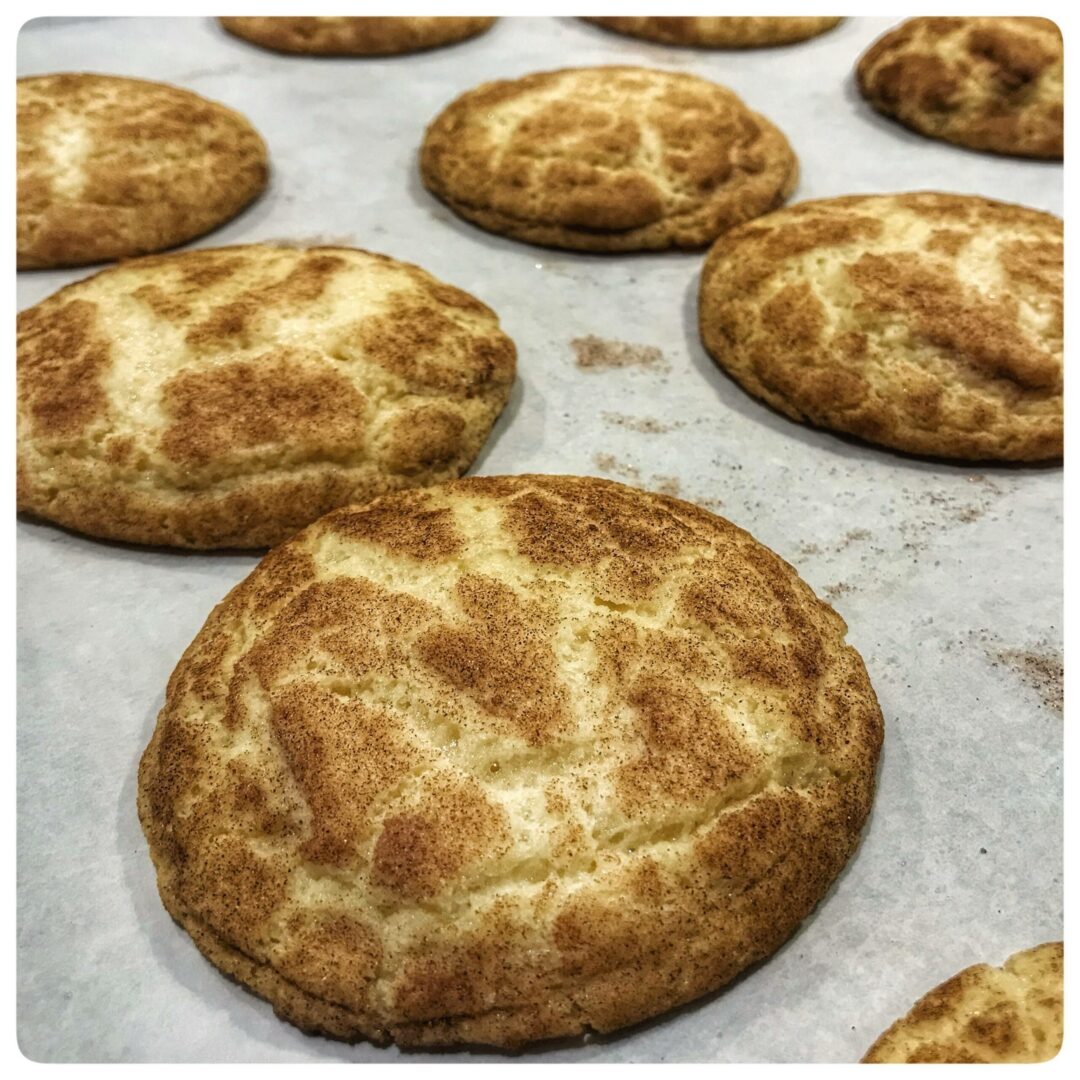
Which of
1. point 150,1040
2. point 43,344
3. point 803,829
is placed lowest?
point 150,1040

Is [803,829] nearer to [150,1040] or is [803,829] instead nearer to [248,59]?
[150,1040]

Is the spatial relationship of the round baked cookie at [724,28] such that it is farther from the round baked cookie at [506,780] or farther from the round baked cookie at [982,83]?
the round baked cookie at [506,780]

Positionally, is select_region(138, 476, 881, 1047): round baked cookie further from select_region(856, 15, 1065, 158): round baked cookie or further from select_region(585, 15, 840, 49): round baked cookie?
select_region(585, 15, 840, 49): round baked cookie

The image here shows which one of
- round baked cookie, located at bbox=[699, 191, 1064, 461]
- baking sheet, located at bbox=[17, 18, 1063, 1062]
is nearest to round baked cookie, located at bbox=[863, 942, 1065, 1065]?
baking sheet, located at bbox=[17, 18, 1063, 1062]

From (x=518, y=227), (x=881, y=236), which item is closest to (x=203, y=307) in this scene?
(x=518, y=227)

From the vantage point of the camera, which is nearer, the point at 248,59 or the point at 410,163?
the point at 410,163

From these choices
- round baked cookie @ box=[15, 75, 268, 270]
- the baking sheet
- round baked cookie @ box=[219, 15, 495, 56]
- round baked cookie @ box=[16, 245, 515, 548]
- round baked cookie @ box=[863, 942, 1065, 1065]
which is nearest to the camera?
round baked cookie @ box=[863, 942, 1065, 1065]

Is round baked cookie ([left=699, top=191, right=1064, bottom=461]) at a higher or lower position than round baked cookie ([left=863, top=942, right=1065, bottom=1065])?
higher
